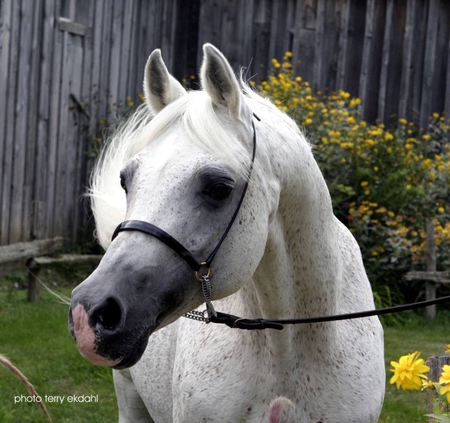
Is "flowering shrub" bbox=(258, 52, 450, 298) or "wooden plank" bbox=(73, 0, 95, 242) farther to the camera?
"wooden plank" bbox=(73, 0, 95, 242)

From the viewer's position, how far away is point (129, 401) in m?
3.90

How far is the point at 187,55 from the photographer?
11188 mm

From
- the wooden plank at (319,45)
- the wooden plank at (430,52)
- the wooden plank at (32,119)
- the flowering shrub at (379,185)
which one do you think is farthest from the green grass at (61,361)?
the wooden plank at (319,45)

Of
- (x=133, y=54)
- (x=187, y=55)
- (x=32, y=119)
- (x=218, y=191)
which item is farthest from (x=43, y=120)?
(x=218, y=191)

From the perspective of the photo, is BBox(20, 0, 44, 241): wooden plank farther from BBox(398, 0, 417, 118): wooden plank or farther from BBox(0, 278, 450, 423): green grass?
BBox(398, 0, 417, 118): wooden plank

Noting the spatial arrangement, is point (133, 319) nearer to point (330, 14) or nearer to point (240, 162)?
point (240, 162)

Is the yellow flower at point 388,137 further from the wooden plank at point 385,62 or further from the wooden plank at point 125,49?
the wooden plank at point 125,49

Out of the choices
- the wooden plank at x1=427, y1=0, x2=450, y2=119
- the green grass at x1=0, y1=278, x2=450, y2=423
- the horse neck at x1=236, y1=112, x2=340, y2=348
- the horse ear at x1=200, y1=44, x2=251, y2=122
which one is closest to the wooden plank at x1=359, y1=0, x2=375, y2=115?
the wooden plank at x1=427, y1=0, x2=450, y2=119

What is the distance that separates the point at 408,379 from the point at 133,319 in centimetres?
105

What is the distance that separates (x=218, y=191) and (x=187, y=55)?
29.9 ft

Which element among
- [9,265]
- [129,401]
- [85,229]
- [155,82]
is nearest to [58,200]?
[85,229]

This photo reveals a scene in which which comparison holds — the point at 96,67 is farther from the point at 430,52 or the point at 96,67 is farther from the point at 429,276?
the point at 429,276

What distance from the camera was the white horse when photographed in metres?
2.16

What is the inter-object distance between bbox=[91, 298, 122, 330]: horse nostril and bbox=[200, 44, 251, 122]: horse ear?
735 millimetres
